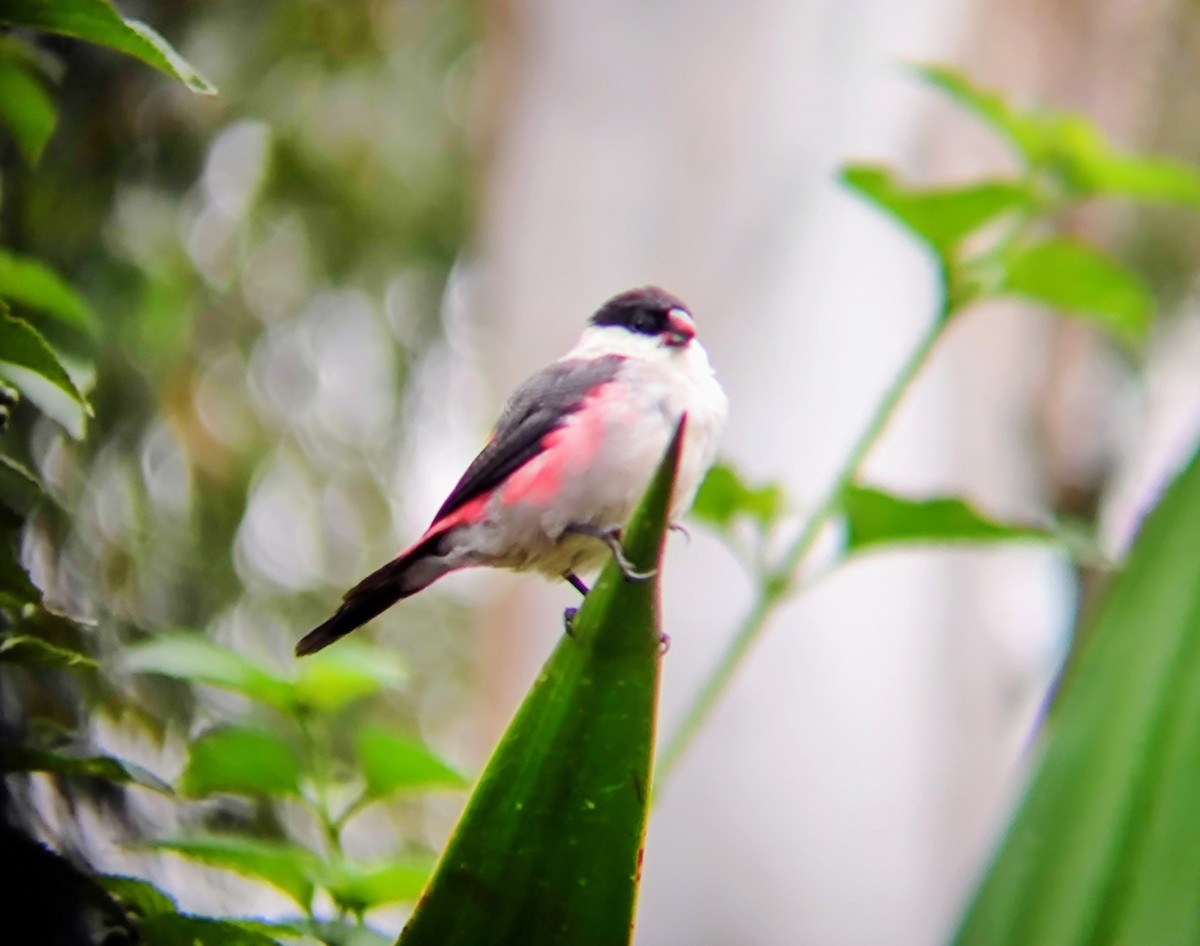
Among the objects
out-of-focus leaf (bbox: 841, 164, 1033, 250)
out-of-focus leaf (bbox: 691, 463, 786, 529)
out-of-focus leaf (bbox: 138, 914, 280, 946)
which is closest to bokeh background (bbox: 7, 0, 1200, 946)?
out-of-focus leaf (bbox: 691, 463, 786, 529)

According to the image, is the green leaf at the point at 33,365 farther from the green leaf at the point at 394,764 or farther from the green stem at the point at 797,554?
the green stem at the point at 797,554

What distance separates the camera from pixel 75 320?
2.07 ft

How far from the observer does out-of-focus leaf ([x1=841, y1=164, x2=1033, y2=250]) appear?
0.91 m

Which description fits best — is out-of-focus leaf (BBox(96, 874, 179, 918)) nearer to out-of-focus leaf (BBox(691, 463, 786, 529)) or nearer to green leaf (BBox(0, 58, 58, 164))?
green leaf (BBox(0, 58, 58, 164))

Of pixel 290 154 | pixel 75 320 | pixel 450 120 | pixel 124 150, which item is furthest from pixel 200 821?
pixel 450 120

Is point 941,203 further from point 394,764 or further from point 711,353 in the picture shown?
point 711,353

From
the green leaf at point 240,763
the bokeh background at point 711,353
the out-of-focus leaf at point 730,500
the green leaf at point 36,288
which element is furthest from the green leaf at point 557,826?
the bokeh background at point 711,353

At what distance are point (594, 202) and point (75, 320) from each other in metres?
1.68

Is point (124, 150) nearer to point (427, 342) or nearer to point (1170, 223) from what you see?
point (427, 342)

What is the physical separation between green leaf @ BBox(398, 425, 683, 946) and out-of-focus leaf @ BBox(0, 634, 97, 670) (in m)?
0.14

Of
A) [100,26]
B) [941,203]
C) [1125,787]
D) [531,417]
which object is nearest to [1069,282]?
[941,203]

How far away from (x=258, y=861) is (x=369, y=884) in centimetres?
5

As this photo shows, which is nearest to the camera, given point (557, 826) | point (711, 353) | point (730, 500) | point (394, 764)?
point (557, 826)

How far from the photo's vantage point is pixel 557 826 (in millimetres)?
413
